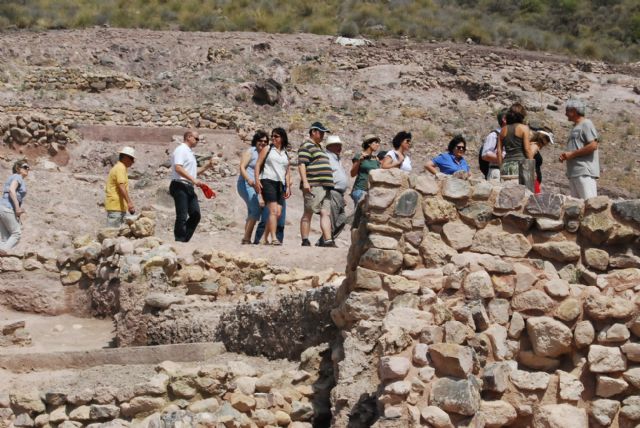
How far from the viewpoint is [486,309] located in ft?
20.6

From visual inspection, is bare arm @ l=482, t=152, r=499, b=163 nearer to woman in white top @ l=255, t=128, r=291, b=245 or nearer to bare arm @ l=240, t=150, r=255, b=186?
woman in white top @ l=255, t=128, r=291, b=245

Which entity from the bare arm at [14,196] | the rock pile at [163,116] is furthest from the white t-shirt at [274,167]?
the rock pile at [163,116]

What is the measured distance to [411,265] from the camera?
6.60 m

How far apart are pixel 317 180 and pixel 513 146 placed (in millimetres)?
2279

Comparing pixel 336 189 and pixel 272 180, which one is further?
pixel 336 189

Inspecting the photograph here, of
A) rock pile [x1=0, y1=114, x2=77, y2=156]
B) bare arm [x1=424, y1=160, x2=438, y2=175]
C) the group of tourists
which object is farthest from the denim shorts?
rock pile [x1=0, y1=114, x2=77, y2=156]

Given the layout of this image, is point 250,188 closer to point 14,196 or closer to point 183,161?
point 183,161

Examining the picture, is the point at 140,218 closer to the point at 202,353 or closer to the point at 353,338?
the point at 202,353

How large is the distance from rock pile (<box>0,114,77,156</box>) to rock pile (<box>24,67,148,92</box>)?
4.80 metres

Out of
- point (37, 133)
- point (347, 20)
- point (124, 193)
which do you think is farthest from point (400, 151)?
point (347, 20)

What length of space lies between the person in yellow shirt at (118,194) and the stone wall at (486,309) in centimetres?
532

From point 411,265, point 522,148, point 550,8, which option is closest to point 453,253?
point 411,265

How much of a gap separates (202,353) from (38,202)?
10387 millimetres

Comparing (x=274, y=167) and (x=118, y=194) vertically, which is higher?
(x=274, y=167)
